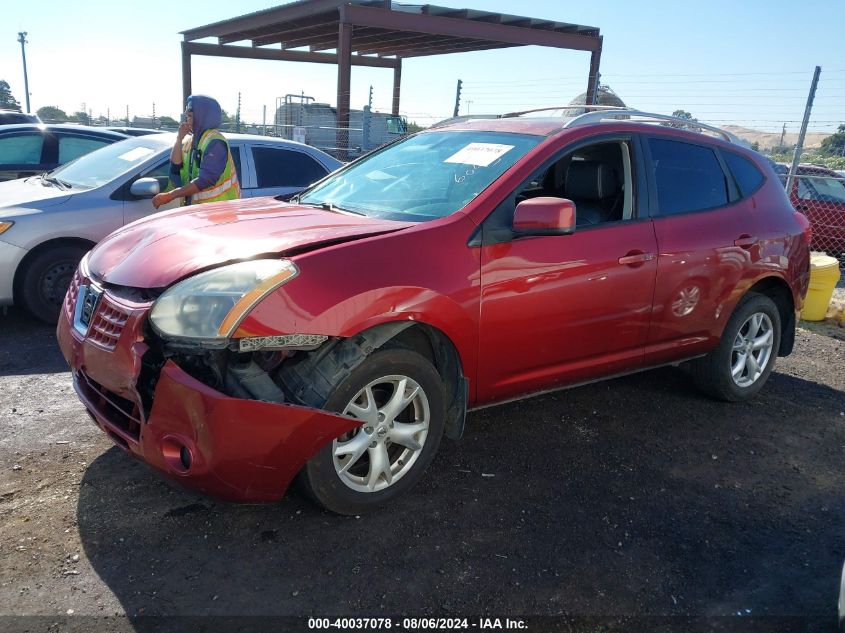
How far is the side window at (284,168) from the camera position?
6.58 m

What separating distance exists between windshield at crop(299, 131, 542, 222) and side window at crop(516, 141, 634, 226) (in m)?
0.35

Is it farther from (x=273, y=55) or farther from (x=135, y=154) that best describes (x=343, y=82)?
(x=135, y=154)

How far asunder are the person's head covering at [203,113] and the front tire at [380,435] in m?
3.42

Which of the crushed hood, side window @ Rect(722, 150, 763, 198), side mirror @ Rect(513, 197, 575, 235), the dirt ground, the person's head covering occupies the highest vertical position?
the person's head covering

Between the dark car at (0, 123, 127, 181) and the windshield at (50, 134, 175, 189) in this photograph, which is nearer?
the windshield at (50, 134, 175, 189)

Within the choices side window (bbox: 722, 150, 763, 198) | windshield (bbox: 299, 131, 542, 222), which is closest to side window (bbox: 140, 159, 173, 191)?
windshield (bbox: 299, 131, 542, 222)

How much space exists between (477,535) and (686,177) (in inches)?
103

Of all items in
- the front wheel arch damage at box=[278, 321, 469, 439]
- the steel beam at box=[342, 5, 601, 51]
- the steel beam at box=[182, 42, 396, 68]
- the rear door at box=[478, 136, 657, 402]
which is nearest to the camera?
the front wheel arch damage at box=[278, 321, 469, 439]

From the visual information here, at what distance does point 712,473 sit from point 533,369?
1.18 meters

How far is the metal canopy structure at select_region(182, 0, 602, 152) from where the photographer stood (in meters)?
16.0

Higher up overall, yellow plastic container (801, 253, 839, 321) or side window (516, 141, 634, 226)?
side window (516, 141, 634, 226)

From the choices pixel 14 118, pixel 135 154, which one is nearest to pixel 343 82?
pixel 14 118

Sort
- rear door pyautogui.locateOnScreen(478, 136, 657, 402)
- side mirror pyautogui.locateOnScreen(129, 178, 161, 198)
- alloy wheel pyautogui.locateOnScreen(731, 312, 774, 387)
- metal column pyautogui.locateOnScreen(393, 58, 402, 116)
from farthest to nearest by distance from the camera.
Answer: metal column pyautogui.locateOnScreen(393, 58, 402, 116), side mirror pyautogui.locateOnScreen(129, 178, 161, 198), alloy wheel pyautogui.locateOnScreen(731, 312, 774, 387), rear door pyautogui.locateOnScreen(478, 136, 657, 402)

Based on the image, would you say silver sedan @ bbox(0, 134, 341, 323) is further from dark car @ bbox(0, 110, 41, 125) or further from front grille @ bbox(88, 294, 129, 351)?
dark car @ bbox(0, 110, 41, 125)
